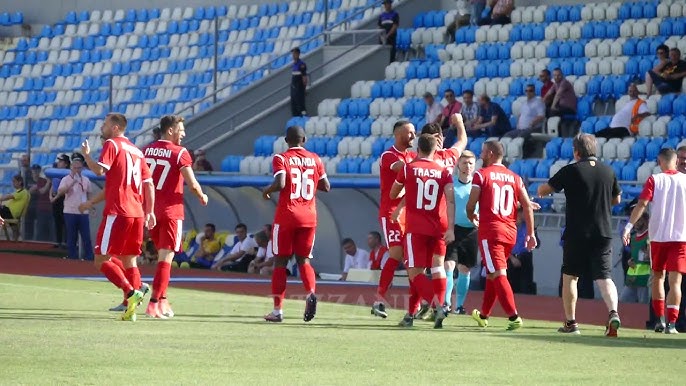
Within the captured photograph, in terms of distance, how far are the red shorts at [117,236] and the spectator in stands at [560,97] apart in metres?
11.7

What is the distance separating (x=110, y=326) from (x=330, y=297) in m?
6.46

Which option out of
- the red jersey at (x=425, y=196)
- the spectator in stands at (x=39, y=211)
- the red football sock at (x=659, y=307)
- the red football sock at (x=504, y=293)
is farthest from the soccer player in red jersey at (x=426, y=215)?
the spectator in stands at (x=39, y=211)

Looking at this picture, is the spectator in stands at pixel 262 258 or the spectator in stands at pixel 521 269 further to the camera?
the spectator in stands at pixel 262 258

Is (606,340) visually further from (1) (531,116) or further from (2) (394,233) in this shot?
(1) (531,116)

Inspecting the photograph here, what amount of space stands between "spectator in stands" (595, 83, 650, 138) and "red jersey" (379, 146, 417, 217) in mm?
9027

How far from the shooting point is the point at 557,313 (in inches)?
688

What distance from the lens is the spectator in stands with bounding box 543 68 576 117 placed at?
2442 cm

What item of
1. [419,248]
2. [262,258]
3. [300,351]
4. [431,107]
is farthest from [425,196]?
[431,107]

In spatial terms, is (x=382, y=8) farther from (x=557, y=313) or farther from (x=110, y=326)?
(x=110, y=326)

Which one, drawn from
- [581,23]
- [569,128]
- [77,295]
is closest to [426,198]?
[77,295]

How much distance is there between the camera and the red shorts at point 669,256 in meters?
14.7

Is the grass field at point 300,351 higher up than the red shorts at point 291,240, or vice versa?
the red shorts at point 291,240

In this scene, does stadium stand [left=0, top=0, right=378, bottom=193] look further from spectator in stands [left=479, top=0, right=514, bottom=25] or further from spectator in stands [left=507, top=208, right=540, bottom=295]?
spectator in stands [left=507, top=208, right=540, bottom=295]

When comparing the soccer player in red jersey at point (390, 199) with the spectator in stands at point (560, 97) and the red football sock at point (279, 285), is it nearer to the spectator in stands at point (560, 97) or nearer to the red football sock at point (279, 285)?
the red football sock at point (279, 285)
